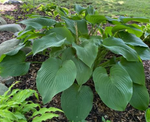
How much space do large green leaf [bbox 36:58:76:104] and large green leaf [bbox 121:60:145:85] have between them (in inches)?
24.8

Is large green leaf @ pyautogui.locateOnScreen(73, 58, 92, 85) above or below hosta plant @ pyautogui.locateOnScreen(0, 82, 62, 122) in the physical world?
above

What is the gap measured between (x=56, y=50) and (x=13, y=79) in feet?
2.47

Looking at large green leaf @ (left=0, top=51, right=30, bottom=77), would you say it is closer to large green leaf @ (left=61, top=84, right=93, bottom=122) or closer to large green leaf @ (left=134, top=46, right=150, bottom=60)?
large green leaf @ (left=61, top=84, right=93, bottom=122)

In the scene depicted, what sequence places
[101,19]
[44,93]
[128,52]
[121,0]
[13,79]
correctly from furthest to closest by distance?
[121,0], [13,79], [101,19], [128,52], [44,93]

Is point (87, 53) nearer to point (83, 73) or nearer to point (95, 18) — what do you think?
point (83, 73)

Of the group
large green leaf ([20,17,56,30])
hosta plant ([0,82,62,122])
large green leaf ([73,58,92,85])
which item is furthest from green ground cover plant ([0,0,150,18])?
hosta plant ([0,82,62,122])

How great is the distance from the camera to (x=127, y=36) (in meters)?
2.18

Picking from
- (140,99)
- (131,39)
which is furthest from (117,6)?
(140,99)

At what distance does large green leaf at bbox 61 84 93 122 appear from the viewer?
1648 mm

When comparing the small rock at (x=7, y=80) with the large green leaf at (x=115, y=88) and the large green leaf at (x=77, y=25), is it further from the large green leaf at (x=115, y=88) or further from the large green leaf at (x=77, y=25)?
the large green leaf at (x=115, y=88)

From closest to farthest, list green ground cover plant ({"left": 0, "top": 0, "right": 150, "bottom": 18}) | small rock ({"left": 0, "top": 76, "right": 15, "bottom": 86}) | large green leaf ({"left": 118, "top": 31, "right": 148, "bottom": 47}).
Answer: large green leaf ({"left": 118, "top": 31, "right": 148, "bottom": 47}), small rock ({"left": 0, "top": 76, "right": 15, "bottom": 86}), green ground cover plant ({"left": 0, "top": 0, "right": 150, "bottom": 18})

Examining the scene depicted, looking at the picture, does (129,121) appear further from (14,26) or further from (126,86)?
(14,26)

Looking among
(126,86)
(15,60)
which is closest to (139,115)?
(126,86)

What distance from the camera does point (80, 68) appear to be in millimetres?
1707
